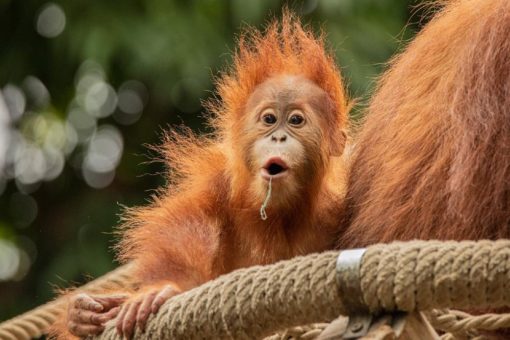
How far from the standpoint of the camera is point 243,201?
424cm

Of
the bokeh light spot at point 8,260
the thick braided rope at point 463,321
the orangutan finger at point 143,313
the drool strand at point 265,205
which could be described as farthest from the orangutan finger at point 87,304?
the bokeh light spot at point 8,260

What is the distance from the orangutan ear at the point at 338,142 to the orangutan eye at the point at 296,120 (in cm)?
14

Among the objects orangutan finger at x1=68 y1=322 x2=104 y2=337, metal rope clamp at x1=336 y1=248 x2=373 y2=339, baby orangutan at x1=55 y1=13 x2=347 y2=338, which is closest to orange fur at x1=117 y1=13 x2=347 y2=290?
baby orangutan at x1=55 y1=13 x2=347 y2=338

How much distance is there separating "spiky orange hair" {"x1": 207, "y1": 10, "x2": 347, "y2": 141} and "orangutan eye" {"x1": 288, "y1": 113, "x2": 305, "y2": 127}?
14 cm

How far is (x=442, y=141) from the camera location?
3750 mm

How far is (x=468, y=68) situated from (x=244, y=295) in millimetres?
1044

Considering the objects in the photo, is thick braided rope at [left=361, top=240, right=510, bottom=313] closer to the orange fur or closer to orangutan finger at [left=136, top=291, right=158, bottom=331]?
orangutan finger at [left=136, top=291, right=158, bottom=331]

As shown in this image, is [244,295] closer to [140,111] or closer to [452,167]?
[452,167]

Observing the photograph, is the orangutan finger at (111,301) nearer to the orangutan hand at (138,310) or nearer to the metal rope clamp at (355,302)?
the orangutan hand at (138,310)

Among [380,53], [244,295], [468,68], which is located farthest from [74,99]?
[244,295]

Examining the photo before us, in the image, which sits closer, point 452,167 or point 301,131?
point 452,167

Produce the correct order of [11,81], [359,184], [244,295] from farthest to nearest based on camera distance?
[11,81]
[359,184]
[244,295]

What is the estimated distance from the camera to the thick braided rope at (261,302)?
2.91m

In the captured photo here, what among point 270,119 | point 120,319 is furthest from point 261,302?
point 270,119
